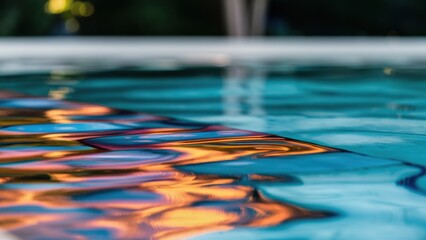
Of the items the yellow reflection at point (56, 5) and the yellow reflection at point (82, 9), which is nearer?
the yellow reflection at point (56, 5)

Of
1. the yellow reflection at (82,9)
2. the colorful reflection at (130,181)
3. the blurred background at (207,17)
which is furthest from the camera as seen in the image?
the yellow reflection at (82,9)

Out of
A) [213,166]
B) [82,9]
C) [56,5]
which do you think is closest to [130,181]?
[213,166]

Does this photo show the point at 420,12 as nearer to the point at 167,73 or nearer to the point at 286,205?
the point at 167,73

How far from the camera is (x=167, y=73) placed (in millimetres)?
4660

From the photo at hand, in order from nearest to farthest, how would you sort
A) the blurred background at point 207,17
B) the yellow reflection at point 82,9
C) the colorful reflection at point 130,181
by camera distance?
the colorful reflection at point 130,181 → the blurred background at point 207,17 → the yellow reflection at point 82,9

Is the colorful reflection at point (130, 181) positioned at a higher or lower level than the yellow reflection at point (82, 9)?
lower

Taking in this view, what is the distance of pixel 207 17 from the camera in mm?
8453

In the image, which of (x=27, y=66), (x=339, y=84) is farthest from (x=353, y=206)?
(x=27, y=66)

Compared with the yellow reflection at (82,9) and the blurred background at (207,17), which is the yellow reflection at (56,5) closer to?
the blurred background at (207,17)

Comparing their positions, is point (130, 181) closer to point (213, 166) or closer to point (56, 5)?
point (213, 166)

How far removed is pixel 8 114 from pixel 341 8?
629cm

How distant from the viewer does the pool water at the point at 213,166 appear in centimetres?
105

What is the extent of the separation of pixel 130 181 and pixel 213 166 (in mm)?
217

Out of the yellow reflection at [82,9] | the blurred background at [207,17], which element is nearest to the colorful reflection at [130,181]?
the blurred background at [207,17]
